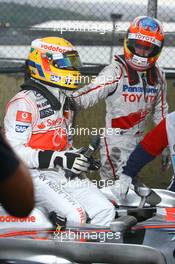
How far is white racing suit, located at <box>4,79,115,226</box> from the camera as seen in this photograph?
5.38 meters

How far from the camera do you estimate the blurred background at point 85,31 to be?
855cm

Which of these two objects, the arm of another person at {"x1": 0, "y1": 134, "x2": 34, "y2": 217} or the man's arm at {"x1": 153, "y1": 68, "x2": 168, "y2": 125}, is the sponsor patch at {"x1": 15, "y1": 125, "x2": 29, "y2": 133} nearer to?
the man's arm at {"x1": 153, "y1": 68, "x2": 168, "y2": 125}

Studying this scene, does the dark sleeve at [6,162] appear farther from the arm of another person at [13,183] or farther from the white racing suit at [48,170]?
the white racing suit at [48,170]

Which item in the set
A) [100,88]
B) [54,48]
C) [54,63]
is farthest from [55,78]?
[100,88]

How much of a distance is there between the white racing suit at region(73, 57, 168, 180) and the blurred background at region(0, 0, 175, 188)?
996mm

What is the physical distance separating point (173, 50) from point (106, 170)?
13.9 ft

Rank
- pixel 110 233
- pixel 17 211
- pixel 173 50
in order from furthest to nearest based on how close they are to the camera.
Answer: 1. pixel 173 50
2. pixel 110 233
3. pixel 17 211

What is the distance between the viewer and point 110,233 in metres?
5.14

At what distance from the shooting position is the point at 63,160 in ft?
17.6

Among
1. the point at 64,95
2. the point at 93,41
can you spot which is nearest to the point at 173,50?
the point at 93,41

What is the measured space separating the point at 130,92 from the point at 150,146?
1.47 meters

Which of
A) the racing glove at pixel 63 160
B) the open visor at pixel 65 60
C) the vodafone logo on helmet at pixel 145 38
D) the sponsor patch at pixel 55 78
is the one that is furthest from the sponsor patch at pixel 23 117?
the vodafone logo on helmet at pixel 145 38

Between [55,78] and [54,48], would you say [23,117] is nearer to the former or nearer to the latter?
[55,78]

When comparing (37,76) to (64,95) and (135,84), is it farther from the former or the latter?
(135,84)
